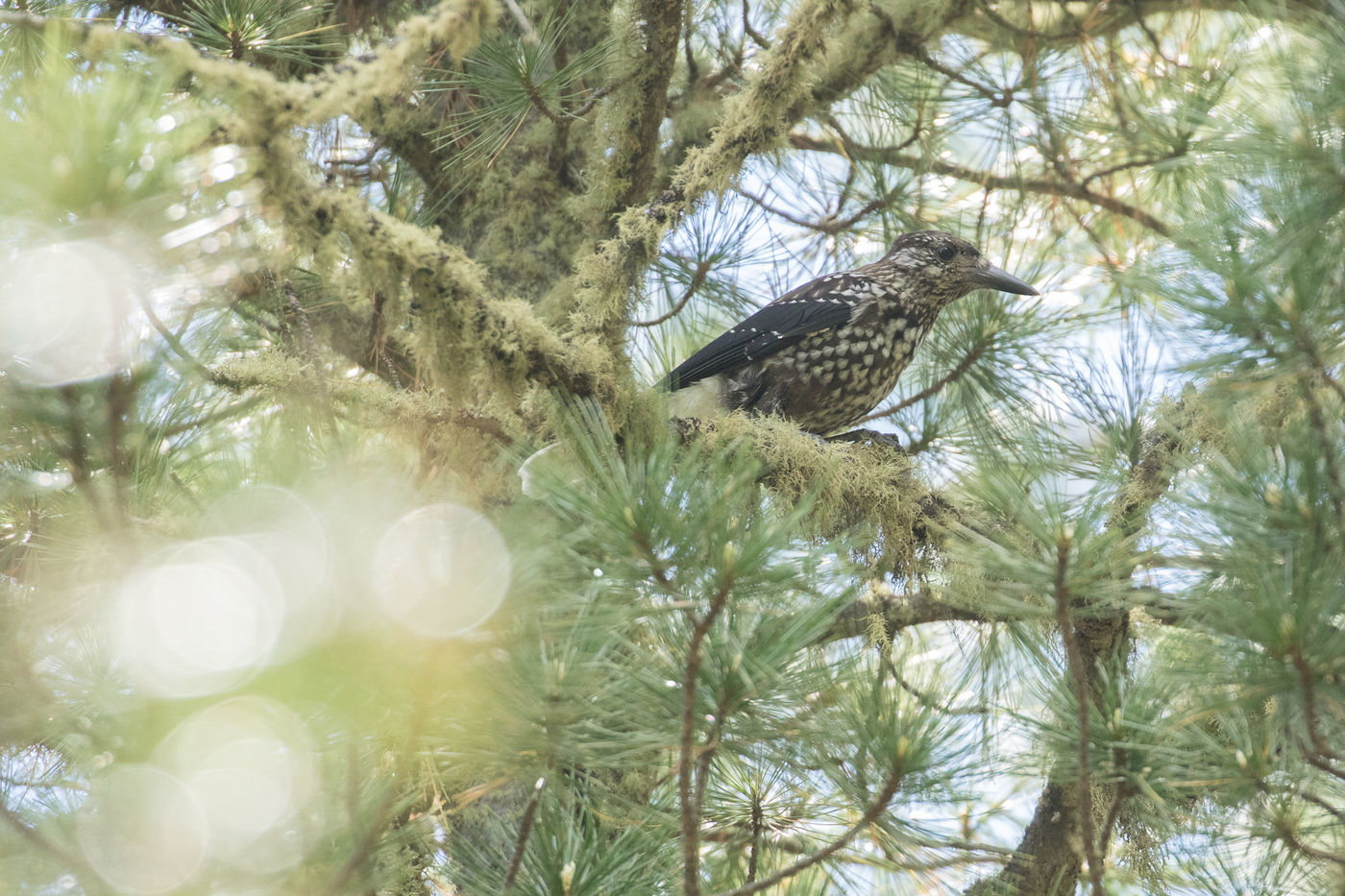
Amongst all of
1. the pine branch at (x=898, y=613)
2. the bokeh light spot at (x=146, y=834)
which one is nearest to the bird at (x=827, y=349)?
the pine branch at (x=898, y=613)

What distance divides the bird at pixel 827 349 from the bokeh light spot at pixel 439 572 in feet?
6.56

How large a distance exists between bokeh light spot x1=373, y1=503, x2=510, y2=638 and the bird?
200cm

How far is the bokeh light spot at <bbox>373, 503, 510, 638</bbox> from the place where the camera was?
1435 millimetres

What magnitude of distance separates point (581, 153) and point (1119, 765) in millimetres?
2610

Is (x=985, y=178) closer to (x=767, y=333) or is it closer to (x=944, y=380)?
(x=944, y=380)

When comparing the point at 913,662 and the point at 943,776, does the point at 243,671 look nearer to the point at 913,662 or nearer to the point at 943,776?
the point at 943,776

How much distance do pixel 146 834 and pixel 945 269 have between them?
310 centimetres

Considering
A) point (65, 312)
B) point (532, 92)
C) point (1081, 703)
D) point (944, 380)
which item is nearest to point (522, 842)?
point (1081, 703)

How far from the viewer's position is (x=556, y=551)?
1.58m

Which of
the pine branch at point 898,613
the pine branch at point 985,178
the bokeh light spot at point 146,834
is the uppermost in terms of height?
the pine branch at point 985,178

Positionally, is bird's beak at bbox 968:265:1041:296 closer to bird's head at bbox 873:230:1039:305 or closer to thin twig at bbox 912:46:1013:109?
bird's head at bbox 873:230:1039:305

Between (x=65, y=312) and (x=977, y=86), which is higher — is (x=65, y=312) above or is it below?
below

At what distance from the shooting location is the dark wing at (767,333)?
357 centimetres

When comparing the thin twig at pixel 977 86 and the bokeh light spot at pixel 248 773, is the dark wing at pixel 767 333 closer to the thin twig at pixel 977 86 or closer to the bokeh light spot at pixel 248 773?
the thin twig at pixel 977 86
